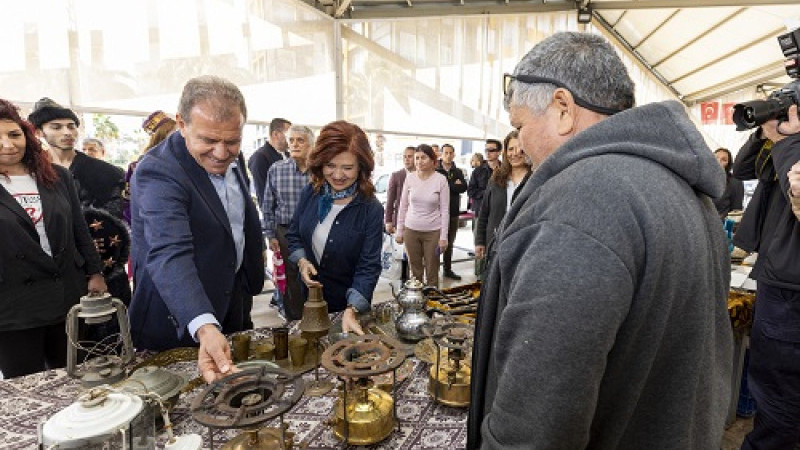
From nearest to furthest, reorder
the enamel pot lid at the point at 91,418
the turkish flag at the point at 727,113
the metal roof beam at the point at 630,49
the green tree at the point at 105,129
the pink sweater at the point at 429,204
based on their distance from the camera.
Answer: the enamel pot lid at the point at 91,418, the pink sweater at the point at 429,204, the green tree at the point at 105,129, the metal roof beam at the point at 630,49, the turkish flag at the point at 727,113

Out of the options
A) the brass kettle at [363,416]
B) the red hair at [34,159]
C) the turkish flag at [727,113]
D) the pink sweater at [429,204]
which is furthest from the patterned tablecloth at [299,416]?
the turkish flag at [727,113]

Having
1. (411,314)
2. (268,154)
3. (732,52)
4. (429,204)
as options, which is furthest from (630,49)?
A: (411,314)

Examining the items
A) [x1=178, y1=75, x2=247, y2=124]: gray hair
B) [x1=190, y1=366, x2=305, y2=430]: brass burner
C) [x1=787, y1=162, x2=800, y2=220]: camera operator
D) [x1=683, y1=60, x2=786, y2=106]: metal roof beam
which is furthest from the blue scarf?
[x1=683, y1=60, x2=786, y2=106]: metal roof beam

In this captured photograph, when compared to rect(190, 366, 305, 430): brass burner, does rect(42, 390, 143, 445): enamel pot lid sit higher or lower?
higher

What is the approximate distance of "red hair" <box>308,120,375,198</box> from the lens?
7.02 ft

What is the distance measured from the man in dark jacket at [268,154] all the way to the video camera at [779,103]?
3.70m

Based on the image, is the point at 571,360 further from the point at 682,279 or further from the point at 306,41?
the point at 306,41

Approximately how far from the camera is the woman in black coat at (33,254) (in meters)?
1.82

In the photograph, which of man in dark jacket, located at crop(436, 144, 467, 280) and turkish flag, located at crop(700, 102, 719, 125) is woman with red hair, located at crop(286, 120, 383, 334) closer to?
man in dark jacket, located at crop(436, 144, 467, 280)

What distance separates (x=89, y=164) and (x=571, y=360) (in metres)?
3.18

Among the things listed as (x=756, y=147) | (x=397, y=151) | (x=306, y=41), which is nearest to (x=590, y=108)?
(x=756, y=147)

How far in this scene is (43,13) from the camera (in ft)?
11.0

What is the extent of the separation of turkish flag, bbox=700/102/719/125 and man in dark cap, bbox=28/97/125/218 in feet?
52.4

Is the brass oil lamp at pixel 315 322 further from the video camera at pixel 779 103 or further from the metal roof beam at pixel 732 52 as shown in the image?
the metal roof beam at pixel 732 52
